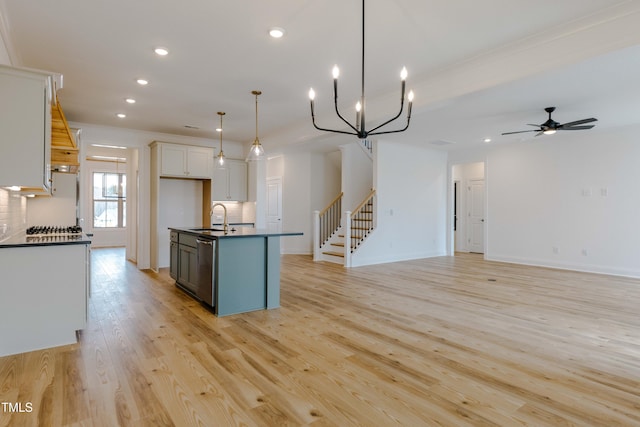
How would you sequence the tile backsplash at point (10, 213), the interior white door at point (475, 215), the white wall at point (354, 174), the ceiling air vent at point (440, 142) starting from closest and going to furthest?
the tile backsplash at point (10, 213)
the ceiling air vent at point (440, 142)
the white wall at point (354, 174)
the interior white door at point (475, 215)

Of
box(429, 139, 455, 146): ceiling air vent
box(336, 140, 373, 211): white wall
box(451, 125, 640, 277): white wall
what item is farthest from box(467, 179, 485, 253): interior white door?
box(336, 140, 373, 211): white wall

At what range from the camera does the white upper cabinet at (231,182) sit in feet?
26.2

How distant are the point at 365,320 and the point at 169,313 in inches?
86.9

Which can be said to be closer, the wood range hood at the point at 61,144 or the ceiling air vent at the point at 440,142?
the wood range hood at the point at 61,144

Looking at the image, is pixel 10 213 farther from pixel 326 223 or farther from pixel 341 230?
pixel 341 230

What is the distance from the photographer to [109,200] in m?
11.0

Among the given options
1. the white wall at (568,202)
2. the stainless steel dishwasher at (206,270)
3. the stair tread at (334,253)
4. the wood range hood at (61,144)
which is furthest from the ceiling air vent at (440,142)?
the wood range hood at (61,144)

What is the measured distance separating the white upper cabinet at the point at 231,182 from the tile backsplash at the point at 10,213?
141 inches

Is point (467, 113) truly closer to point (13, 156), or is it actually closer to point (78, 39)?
point (78, 39)

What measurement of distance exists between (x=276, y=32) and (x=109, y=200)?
32.3ft

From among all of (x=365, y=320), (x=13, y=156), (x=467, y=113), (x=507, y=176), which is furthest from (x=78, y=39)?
(x=507, y=176)

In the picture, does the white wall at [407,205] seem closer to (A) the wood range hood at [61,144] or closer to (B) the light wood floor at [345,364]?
(B) the light wood floor at [345,364]

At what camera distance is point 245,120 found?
21.8ft

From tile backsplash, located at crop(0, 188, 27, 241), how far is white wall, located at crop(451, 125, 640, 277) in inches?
347
